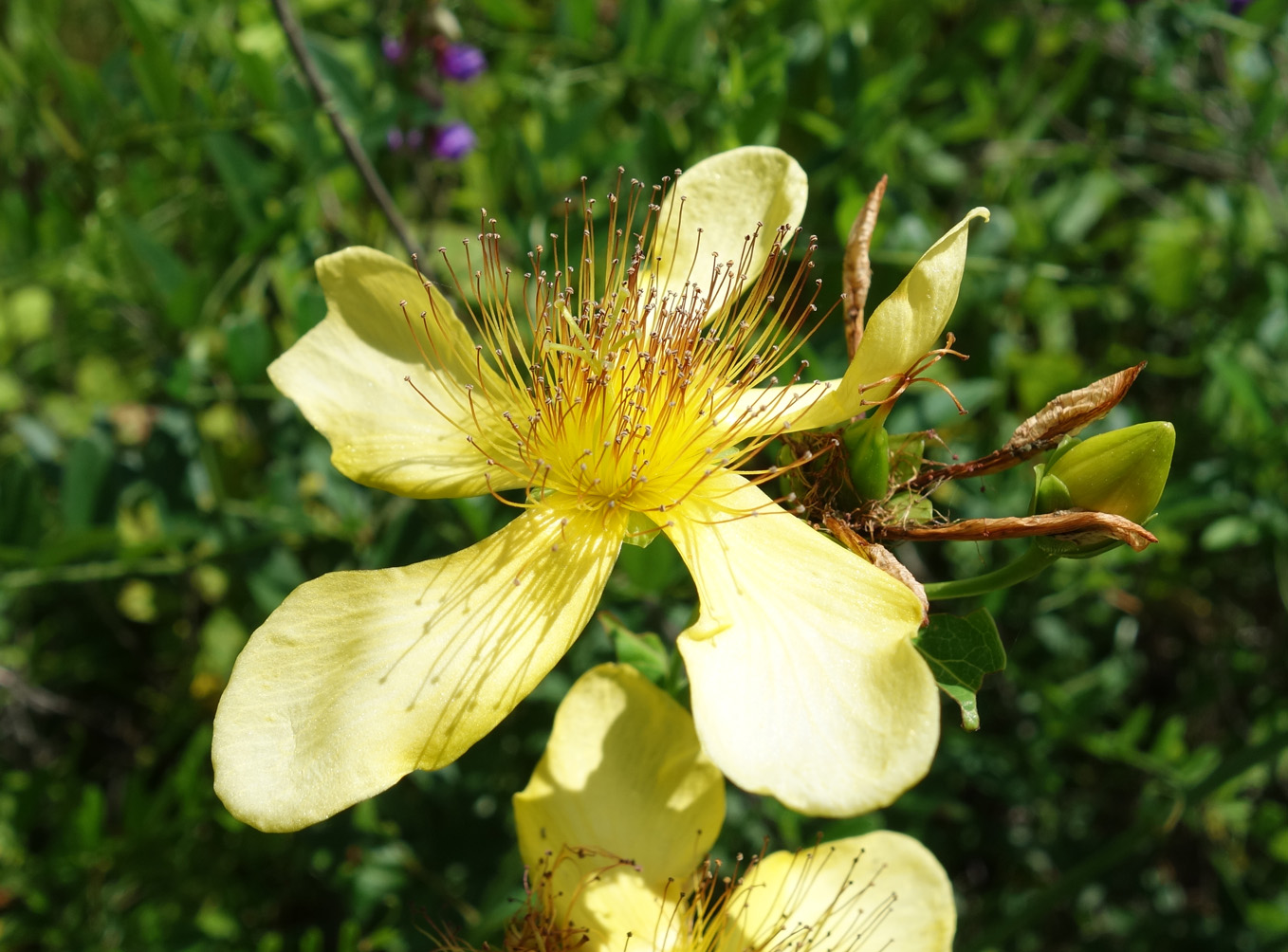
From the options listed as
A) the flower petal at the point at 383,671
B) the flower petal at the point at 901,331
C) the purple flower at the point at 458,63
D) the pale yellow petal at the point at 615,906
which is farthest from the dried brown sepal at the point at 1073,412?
the purple flower at the point at 458,63

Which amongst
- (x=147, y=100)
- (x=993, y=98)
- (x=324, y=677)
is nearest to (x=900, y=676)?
(x=324, y=677)

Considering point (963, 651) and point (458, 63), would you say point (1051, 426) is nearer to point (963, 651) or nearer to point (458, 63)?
point (963, 651)

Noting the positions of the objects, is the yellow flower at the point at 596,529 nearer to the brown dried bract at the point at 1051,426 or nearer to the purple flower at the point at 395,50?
the brown dried bract at the point at 1051,426

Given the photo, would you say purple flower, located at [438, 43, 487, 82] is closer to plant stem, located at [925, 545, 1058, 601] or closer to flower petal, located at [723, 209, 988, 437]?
flower petal, located at [723, 209, 988, 437]

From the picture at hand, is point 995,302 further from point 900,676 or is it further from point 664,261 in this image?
point 900,676

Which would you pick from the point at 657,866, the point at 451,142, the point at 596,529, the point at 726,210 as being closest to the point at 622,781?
the point at 657,866
